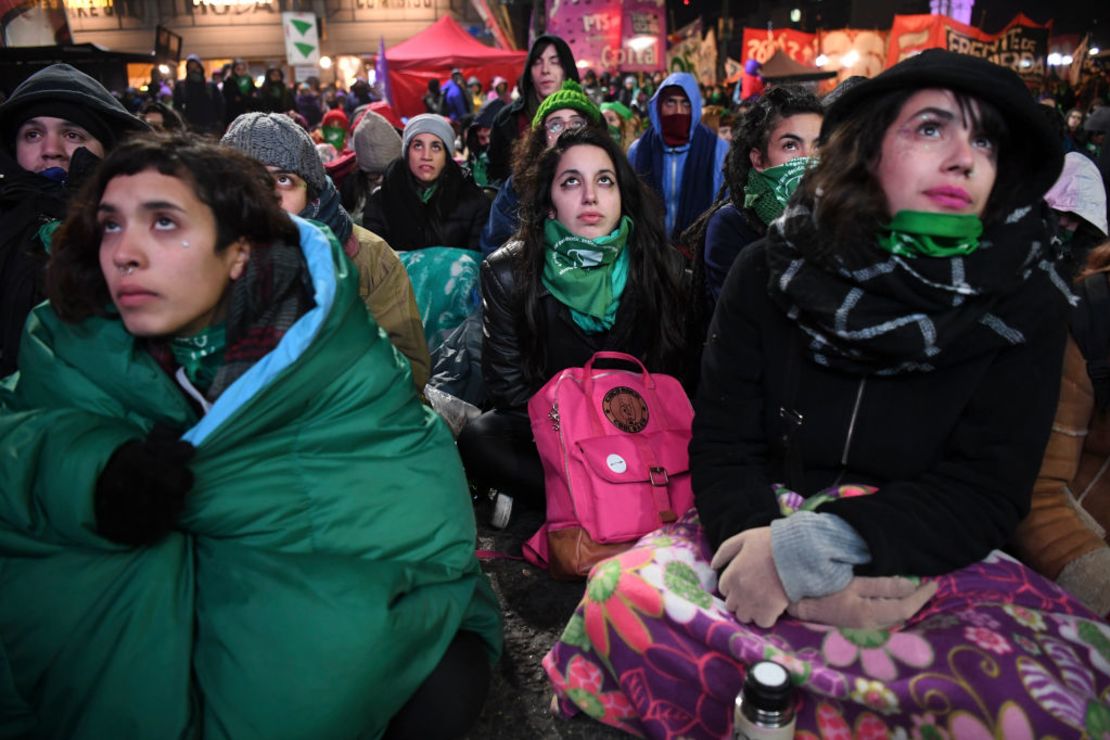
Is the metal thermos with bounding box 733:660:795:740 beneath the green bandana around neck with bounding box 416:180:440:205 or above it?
beneath

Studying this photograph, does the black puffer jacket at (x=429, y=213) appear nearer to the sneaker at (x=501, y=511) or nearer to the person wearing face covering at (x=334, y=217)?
the person wearing face covering at (x=334, y=217)

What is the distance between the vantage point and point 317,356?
A: 62.7 inches

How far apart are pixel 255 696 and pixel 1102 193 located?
3989mm

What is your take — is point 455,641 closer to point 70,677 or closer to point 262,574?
point 262,574

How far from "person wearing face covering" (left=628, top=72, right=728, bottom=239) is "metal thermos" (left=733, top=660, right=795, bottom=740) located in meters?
3.43

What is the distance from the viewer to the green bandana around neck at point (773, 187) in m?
2.79

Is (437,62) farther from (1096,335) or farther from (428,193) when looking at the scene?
(1096,335)

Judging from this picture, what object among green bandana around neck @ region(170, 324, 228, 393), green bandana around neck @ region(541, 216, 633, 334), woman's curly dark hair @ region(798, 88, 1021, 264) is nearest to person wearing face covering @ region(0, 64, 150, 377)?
green bandana around neck @ region(170, 324, 228, 393)

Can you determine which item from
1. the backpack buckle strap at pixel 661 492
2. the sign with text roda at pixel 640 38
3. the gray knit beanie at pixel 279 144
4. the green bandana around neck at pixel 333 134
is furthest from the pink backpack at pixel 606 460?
the sign with text roda at pixel 640 38

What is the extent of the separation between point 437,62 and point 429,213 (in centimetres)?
1109

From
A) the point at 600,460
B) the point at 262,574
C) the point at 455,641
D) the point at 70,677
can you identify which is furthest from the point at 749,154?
the point at 70,677

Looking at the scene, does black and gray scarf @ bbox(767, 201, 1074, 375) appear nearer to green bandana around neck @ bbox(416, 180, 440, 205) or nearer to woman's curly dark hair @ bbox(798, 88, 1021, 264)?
woman's curly dark hair @ bbox(798, 88, 1021, 264)

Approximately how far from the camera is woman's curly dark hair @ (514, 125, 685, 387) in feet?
9.33

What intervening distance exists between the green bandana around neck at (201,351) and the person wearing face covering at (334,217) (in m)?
1.17
